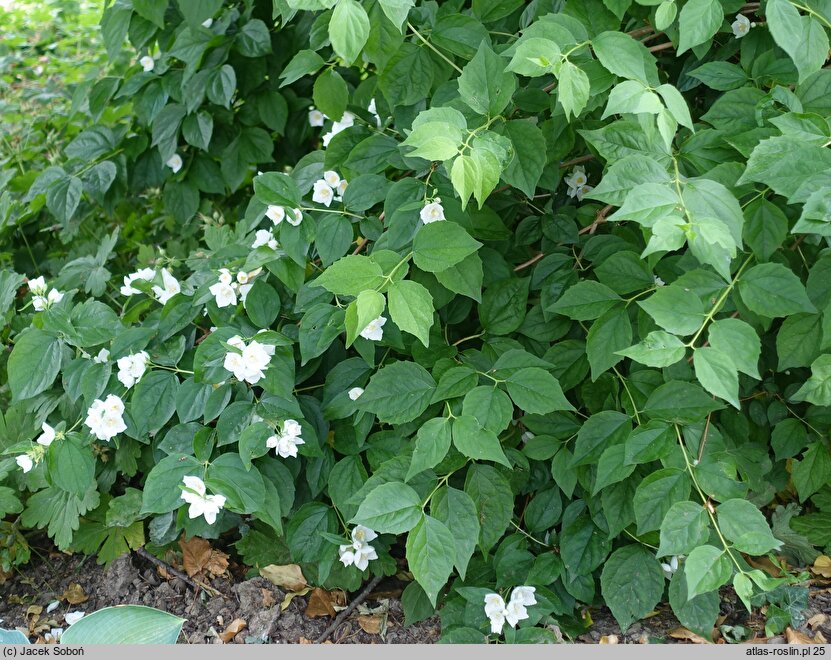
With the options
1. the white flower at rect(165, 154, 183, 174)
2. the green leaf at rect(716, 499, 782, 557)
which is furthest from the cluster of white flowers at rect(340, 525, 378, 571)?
the white flower at rect(165, 154, 183, 174)

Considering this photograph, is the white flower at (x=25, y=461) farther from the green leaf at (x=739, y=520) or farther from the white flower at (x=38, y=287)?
the green leaf at (x=739, y=520)

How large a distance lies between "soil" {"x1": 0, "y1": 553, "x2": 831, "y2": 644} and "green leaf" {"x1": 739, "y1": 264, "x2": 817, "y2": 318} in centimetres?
82

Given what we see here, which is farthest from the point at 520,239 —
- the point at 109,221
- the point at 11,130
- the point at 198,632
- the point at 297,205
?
the point at 11,130

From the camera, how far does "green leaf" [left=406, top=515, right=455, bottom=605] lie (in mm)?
1584

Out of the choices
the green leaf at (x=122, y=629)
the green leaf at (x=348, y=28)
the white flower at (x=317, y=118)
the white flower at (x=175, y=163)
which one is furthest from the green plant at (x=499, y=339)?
the white flower at (x=175, y=163)

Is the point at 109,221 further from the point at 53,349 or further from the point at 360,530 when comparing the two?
the point at 360,530

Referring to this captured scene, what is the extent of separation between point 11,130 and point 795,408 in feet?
11.3

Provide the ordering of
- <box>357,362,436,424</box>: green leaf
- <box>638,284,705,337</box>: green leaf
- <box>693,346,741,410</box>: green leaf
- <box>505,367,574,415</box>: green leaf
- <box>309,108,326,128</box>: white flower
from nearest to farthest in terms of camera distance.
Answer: <box>693,346,741,410</box>: green leaf → <box>638,284,705,337</box>: green leaf → <box>505,367,574,415</box>: green leaf → <box>357,362,436,424</box>: green leaf → <box>309,108,326,128</box>: white flower

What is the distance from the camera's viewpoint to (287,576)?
7.08 feet

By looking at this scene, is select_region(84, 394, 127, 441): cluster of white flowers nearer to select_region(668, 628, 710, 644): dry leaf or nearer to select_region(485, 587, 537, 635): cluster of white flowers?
select_region(485, 587, 537, 635): cluster of white flowers

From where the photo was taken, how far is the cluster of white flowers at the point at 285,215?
1885mm

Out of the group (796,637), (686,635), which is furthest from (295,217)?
(796,637)

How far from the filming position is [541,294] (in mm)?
1968

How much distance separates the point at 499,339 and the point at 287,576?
86cm
